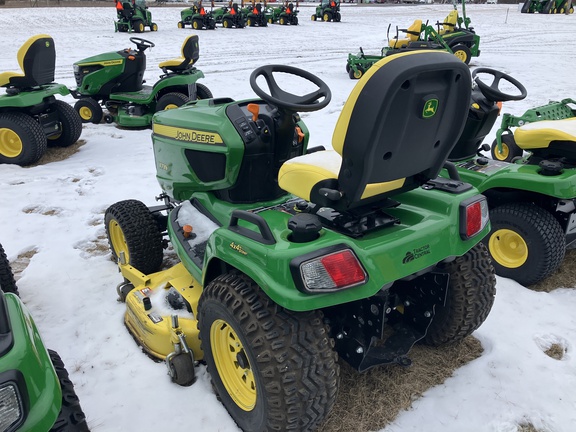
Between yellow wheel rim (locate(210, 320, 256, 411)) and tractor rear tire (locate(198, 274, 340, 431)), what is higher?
tractor rear tire (locate(198, 274, 340, 431))

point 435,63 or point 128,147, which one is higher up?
point 435,63

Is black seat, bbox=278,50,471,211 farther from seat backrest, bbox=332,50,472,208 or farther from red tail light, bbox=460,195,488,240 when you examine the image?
red tail light, bbox=460,195,488,240

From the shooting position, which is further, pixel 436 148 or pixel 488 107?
pixel 488 107

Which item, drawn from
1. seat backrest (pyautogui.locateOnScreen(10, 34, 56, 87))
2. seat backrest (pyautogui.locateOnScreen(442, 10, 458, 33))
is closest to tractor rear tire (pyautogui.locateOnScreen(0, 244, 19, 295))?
seat backrest (pyautogui.locateOnScreen(10, 34, 56, 87))

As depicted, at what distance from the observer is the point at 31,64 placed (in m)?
5.73

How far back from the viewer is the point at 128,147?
6.68 m

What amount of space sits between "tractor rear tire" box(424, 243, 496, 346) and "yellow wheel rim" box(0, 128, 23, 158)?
529cm

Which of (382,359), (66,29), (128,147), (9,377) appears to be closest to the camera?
(9,377)

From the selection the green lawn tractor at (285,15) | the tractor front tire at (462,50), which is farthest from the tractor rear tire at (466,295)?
the green lawn tractor at (285,15)

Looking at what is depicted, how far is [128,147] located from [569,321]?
220 inches

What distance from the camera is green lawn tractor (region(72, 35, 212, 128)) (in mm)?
7277

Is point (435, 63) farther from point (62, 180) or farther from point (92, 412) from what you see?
point (62, 180)

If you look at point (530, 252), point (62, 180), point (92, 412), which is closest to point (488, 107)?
point (530, 252)

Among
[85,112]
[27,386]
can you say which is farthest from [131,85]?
[27,386]
